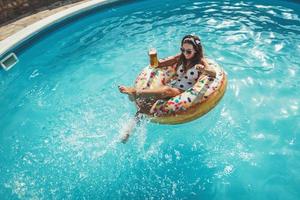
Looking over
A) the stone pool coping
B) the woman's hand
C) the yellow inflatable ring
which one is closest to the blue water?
the stone pool coping

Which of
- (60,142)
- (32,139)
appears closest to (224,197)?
(60,142)

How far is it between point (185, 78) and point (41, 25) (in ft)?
17.5

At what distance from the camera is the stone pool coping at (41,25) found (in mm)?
7891

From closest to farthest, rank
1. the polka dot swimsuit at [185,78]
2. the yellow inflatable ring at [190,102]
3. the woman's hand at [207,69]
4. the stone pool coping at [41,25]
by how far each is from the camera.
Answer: the yellow inflatable ring at [190,102] → the woman's hand at [207,69] → the polka dot swimsuit at [185,78] → the stone pool coping at [41,25]

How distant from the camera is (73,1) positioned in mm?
10117

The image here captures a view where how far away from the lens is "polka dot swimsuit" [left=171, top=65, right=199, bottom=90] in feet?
15.9

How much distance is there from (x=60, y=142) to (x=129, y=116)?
52.1 inches

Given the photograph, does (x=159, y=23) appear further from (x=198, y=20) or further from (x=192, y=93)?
(x=192, y=93)

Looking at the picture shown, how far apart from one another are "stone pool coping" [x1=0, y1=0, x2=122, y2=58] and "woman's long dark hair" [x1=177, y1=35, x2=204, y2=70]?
4.90m

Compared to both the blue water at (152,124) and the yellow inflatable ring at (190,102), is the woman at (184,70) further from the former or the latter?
the blue water at (152,124)

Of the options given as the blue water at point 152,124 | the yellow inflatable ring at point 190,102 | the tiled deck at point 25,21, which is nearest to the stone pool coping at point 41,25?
the tiled deck at point 25,21

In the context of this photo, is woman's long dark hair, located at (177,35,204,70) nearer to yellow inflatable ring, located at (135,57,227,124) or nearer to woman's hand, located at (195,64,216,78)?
woman's hand, located at (195,64,216,78)

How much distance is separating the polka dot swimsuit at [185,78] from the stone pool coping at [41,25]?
4.85 m

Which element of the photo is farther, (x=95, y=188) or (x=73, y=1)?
(x=73, y=1)
